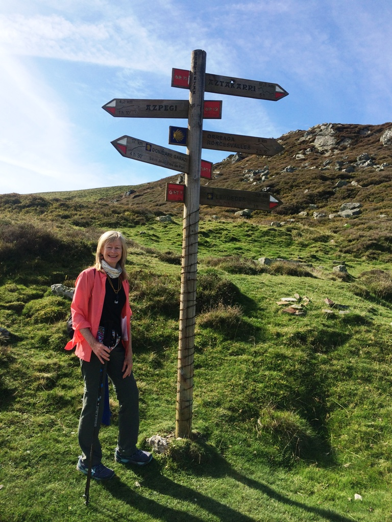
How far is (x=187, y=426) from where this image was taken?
4586 millimetres

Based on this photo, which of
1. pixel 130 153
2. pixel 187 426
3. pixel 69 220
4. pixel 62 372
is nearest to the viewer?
pixel 130 153

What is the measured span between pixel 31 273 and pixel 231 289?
213 inches

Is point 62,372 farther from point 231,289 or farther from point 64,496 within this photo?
point 231,289

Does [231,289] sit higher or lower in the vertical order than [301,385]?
higher

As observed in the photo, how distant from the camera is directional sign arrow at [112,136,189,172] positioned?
3816 millimetres

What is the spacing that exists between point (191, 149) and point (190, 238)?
1.08 metres

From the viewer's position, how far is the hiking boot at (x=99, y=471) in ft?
12.4

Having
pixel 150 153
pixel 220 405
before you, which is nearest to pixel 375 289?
pixel 220 405

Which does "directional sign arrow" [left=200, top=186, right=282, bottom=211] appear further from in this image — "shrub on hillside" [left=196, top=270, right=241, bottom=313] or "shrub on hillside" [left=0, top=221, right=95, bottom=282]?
"shrub on hillside" [left=0, top=221, right=95, bottom=282]

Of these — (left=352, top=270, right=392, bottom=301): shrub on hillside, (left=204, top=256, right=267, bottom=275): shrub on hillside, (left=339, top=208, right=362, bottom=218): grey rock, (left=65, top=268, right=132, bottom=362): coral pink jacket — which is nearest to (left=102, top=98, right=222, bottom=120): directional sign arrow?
(left=65, top=268, right=132, bottom=362): coral pink jacket

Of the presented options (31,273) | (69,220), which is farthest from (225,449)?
(69,220)

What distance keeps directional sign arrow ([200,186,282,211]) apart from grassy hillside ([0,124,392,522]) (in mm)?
3007

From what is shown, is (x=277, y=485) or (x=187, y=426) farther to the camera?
(x=187, y=426)

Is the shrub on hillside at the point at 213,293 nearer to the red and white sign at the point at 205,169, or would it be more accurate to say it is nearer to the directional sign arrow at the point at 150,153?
the red and white sign at the point at 205,169
